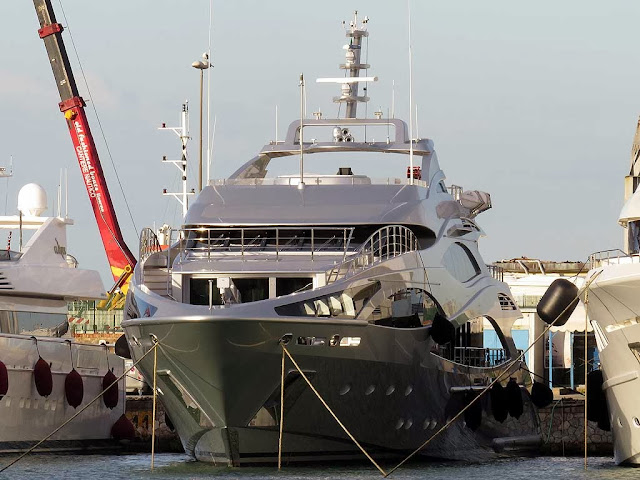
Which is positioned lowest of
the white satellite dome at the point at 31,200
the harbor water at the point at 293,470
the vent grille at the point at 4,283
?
the harbor water at the point at 293,470

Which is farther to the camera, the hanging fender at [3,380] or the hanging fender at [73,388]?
the hanging fender at [73,388]

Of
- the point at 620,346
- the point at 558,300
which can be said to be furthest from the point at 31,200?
the point at 620,346

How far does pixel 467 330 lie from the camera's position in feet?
115

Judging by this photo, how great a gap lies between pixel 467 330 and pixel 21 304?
1069 centimetres

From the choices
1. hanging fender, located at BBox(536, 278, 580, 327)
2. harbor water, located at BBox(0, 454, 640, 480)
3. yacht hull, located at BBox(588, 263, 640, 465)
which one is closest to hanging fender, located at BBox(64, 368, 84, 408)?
harbor water, located at BBox(0, 454, 640, 480)

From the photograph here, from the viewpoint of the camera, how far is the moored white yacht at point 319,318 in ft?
97.1

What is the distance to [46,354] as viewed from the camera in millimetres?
37500

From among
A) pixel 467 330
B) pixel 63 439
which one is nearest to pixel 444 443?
pixel 467 330

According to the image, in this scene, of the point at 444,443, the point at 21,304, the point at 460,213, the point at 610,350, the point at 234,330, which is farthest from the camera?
the point at 21,304

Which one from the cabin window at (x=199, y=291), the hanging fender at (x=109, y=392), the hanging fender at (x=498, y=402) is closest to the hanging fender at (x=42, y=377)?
the hanging fender at (x=109, y=392)

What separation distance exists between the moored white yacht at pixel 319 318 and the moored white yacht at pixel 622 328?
2972mm

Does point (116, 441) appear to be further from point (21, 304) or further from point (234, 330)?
point (234, 330)

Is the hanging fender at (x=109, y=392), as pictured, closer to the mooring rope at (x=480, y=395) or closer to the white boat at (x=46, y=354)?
the white boat at (x=46, y=354)

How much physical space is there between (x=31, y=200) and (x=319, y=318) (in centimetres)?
1546
